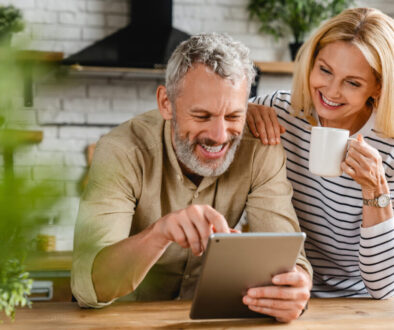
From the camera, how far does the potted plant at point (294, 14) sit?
3.51 metres

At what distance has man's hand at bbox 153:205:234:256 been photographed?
99cm

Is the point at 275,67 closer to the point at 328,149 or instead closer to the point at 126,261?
the point at 328,149

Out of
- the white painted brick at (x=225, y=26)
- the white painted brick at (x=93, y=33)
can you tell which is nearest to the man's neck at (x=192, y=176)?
the white painted brick at (x=93, y=33)

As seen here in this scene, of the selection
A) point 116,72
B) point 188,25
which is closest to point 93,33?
point 116,72

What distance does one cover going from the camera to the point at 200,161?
4.31 feet

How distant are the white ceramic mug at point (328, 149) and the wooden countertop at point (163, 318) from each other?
336 millimetres

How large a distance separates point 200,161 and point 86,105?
2.24 m

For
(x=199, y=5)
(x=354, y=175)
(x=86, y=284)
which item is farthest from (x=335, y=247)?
(x=199, y=5)

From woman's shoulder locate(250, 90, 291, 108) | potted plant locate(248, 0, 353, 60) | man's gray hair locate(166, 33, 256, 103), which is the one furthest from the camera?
potted plant locate(248, 0, 353, 60)

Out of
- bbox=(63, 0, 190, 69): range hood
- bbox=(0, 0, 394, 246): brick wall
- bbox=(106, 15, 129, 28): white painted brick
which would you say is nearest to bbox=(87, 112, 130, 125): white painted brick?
bbox=(0, 0, 394, 246): brick wall

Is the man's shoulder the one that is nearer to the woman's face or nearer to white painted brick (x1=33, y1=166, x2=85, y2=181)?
the woman's face

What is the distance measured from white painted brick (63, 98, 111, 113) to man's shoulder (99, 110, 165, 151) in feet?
6.62

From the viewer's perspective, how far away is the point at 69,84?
278mm

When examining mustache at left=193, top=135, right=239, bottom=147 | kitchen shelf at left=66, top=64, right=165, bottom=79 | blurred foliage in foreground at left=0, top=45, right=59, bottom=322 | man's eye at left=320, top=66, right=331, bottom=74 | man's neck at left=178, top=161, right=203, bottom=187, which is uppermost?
blurred foliage in foreground at left=0, top=45, right=59, bottom=322
